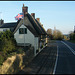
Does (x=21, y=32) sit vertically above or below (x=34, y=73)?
above

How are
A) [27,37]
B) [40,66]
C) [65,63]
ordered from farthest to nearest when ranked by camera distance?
[27,37]
[65,63]
[40,66]

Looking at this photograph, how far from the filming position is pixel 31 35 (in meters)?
22.4

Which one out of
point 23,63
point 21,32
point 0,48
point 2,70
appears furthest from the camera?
point 21,32

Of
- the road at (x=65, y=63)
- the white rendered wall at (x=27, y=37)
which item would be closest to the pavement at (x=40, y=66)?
the road at (x=65, y=63)

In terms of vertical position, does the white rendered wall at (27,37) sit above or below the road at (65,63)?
above

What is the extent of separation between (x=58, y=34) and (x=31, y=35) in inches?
2662

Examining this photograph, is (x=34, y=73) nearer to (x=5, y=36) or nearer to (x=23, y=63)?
(x=23, y=63)

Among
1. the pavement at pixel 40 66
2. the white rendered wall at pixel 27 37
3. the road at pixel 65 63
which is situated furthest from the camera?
the white rendered wall at pixel 27 37

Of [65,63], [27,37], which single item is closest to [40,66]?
[65,63]

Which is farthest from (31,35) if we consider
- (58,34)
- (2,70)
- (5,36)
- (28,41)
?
(58,34)

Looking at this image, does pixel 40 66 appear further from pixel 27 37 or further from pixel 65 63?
pixel 27 37

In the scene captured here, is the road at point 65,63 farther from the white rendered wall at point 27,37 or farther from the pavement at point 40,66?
the white rendered wall at point 27,37

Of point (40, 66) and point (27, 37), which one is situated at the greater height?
point (27, 37)

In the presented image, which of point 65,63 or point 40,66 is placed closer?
point 40,66
